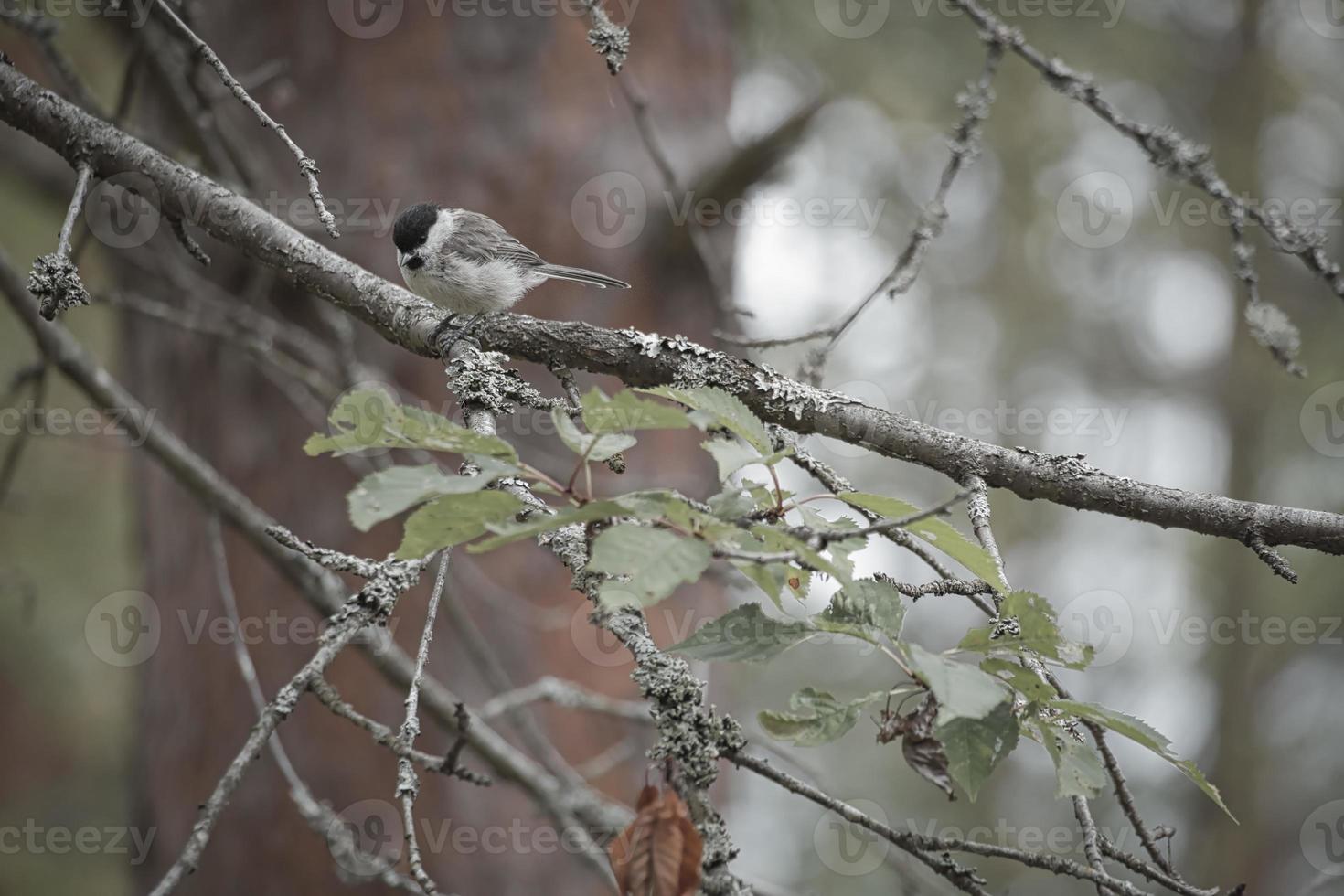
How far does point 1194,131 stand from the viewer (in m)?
7.82

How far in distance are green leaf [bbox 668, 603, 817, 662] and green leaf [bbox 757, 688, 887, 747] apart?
123mm

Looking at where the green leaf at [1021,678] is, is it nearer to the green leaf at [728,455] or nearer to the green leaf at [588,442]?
the green leaf at [728,455]

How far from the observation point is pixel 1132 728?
1.40 meters

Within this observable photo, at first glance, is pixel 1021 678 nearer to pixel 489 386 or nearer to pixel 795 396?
pixel 795 396

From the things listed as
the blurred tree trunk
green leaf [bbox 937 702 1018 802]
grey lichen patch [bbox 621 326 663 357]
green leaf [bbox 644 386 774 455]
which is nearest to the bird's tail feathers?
the blurred tree trunk

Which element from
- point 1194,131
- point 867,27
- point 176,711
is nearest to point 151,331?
point 176,711

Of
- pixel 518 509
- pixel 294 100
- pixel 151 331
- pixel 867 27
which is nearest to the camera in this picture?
pixel 518 509

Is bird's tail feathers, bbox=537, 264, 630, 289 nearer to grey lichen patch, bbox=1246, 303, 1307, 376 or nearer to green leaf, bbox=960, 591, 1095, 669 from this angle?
grey lichen patch, bbox=1246, 303, 1307, 376

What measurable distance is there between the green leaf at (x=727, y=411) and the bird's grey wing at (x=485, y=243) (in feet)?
6.06

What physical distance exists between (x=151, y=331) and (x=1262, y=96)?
7979mm

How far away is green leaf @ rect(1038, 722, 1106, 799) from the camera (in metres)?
1.39

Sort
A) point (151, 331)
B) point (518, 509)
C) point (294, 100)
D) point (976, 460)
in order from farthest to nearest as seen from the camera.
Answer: point (151, 331) → point (294, 100) → point (976, 460) → point (518, 509)

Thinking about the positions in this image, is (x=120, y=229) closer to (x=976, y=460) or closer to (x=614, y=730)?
(x=614, y=730)

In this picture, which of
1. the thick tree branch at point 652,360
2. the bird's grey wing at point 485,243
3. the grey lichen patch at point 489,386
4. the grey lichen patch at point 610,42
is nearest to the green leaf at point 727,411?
the grey lichen patch at point 489,386
